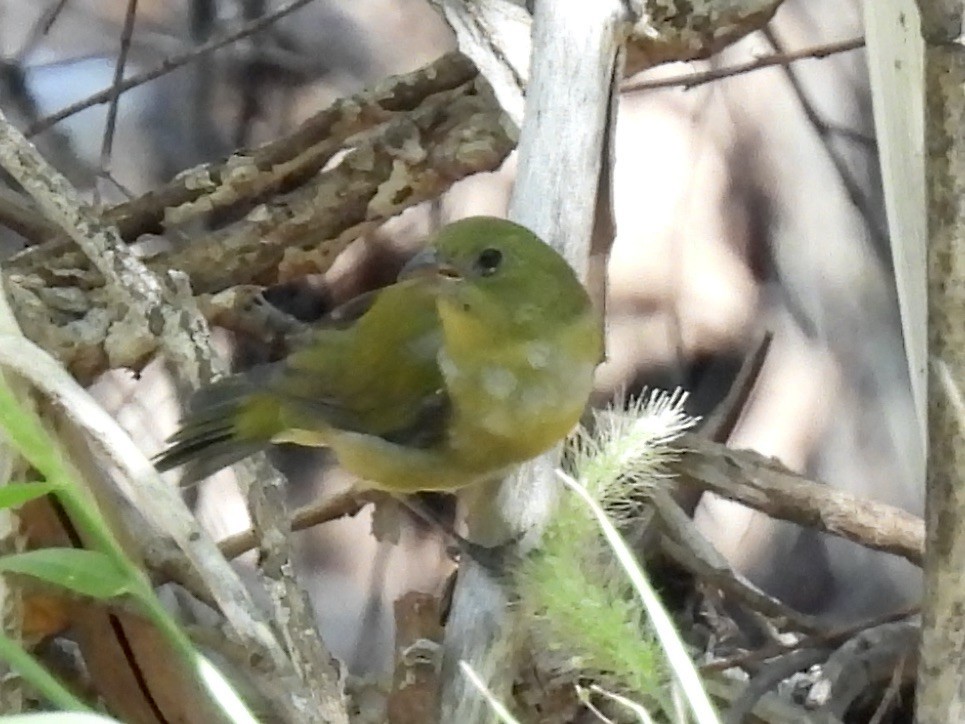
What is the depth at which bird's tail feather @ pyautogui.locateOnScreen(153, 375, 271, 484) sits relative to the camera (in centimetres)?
103

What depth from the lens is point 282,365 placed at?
1.11m

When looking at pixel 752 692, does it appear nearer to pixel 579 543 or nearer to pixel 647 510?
pixel 647 510

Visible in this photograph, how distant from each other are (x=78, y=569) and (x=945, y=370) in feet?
1.16

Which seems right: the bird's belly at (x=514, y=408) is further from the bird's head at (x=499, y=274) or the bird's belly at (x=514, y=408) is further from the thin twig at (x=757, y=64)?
the thin twig at (x=757, y=64)

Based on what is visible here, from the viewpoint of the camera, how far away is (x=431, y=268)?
0.98m

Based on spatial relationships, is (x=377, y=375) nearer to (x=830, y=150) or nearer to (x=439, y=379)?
(x=439, y=379)

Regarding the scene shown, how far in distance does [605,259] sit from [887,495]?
1.75 feet

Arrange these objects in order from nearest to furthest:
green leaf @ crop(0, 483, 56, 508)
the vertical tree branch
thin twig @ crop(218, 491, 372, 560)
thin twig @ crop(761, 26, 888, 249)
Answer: green leaf @ crop(0, 483, 56, 508)
the vertical tree branch
thin twig @ crop(218, 491, 372, 560)
thin twig @ crop(761, 26, 888, 249)

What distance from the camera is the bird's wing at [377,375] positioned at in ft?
3.46

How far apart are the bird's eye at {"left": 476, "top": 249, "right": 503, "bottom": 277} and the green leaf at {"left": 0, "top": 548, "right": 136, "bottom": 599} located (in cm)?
53

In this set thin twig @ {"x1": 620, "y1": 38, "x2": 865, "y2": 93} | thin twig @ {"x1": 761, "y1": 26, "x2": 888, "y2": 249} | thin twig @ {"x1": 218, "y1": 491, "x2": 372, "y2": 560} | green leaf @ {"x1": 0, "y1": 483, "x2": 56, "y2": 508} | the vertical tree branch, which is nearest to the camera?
green leaf @ {"x1": 0, "y1": 483, "x2": 56, "y2": 508}

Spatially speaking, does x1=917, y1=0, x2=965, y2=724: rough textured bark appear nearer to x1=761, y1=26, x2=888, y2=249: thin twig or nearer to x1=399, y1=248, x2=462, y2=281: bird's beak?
x1=399, y1=248, x2=462, y2=281: bird's beak

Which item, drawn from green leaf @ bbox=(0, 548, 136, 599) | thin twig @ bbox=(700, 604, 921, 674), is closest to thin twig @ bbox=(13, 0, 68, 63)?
thin twig @ bbox=(700, 604, 921, 674)

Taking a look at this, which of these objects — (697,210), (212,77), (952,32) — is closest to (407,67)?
(212,77)
